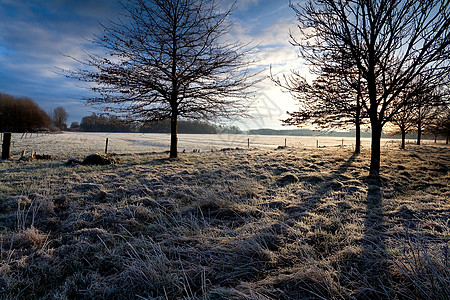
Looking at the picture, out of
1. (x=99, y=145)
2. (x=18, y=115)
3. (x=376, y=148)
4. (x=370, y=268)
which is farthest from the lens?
(x=18, y=115)

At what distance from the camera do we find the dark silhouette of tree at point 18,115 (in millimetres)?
61312

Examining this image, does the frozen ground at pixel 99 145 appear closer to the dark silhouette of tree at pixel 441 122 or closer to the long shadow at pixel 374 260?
the dark silhouette of tree at pixel 441 122

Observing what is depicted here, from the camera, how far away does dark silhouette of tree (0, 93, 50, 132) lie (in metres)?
61.3

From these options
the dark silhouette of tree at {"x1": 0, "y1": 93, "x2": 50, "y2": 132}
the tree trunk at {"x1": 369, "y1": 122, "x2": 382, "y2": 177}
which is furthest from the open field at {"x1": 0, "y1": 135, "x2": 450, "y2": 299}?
the dark silhouette of tree at {"x1": 0, "y1": 93, "x2": 50, "y2": 132}

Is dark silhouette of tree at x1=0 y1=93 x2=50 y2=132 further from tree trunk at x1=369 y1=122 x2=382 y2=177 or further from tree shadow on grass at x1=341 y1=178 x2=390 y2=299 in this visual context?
tree shadow on grass at x1=341 y1=178 x2=390 y2=299

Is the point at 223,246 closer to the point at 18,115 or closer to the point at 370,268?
the point at 370,268

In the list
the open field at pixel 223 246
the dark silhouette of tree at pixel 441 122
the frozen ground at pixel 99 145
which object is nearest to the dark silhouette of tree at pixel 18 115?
the frozen ground at pixel 99 145

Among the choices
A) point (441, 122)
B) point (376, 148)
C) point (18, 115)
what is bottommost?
point (376, 148)

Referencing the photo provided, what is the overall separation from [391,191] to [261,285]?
5.18 meters

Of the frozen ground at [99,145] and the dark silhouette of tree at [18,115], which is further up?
the dark silhouette of tree at [18,115]

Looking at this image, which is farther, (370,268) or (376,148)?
(376,148)

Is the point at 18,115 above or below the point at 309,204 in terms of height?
above

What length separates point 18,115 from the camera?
209ft

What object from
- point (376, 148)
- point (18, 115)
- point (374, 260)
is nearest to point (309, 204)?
point (374, 260)
